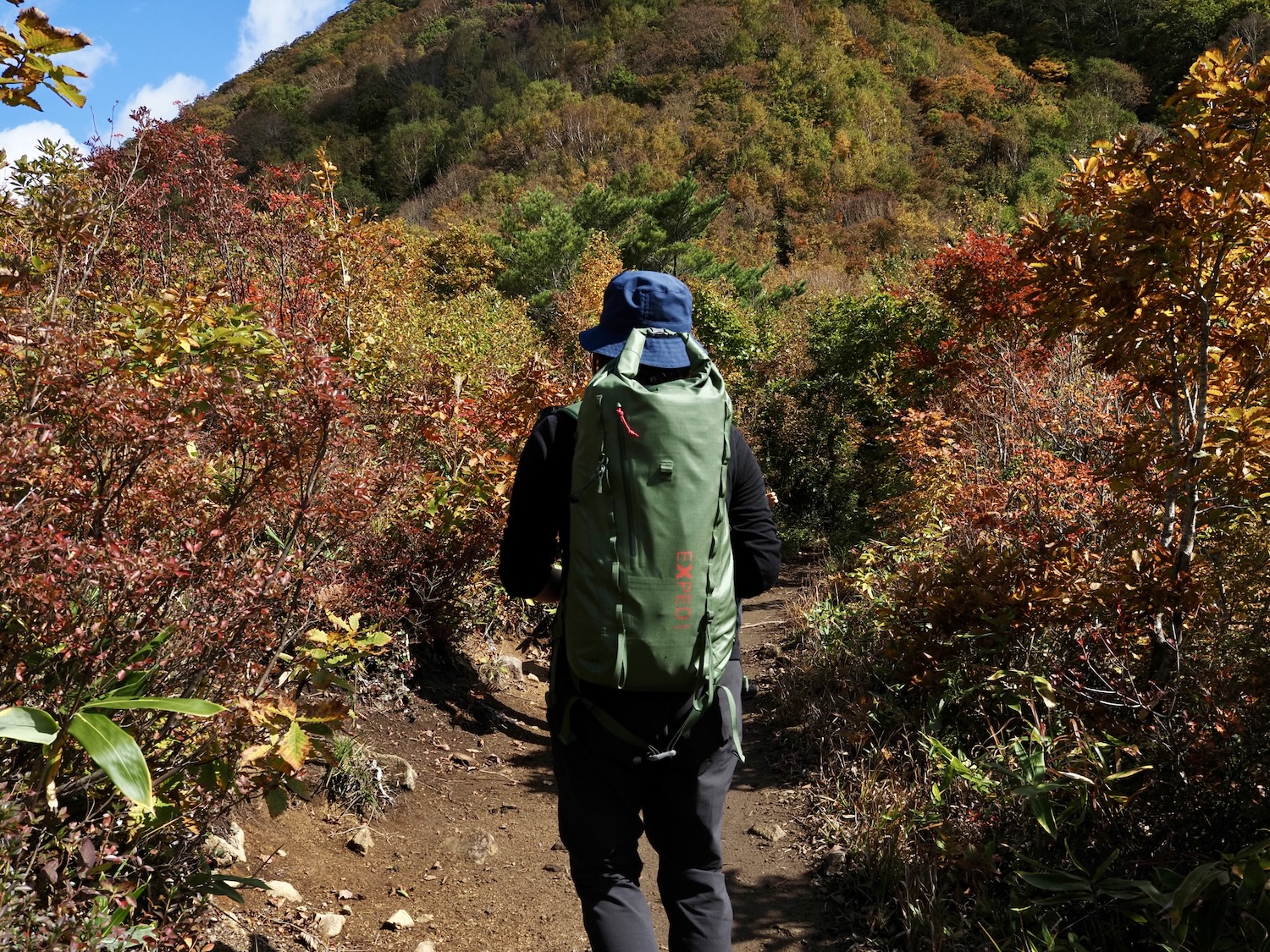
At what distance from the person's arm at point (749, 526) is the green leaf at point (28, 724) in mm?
1436

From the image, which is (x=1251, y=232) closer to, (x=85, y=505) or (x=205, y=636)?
Result: (x=205, y=636)

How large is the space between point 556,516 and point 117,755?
3.24 feet

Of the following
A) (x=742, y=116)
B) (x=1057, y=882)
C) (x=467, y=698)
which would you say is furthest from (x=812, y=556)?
(x=742, y=116)

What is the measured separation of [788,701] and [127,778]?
11.5ft

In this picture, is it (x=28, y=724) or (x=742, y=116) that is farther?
(x=742, y=116)

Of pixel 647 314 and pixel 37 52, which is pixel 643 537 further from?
pixel 37 52

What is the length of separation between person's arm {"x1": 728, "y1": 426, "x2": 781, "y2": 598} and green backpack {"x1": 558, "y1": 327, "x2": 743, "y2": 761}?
20 centimetres

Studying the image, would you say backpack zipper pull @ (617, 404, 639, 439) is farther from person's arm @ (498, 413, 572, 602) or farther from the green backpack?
person's arm @ (498, 413, 572, 602)

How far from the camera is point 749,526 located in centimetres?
206

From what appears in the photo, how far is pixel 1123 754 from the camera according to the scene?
2.92 metres

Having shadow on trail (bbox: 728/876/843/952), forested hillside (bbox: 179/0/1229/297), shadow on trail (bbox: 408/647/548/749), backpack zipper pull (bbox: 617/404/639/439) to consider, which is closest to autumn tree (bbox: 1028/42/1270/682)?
shadow on trail (bbox: 728/876/843/952)

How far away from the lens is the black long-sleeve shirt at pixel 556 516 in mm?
1939

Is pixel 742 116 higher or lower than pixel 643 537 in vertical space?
higher

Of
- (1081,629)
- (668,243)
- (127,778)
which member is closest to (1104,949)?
(1081,629)
